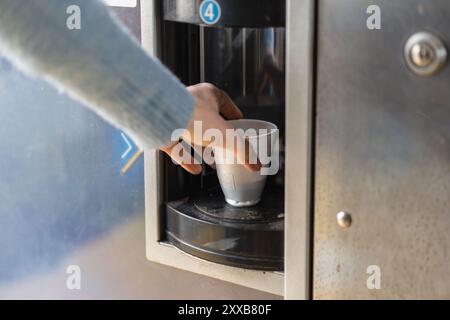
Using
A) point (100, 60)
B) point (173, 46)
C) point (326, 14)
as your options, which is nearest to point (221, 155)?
point (173, 46)

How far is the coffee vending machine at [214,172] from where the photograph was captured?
113 centimetres

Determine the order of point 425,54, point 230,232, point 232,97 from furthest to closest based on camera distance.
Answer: point 232,97, point 230,232, point 425,54

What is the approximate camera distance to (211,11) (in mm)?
1103

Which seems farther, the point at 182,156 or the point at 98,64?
the point at 182,156

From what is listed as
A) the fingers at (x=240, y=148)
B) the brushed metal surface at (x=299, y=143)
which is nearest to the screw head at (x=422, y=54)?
the brushed metal surface at (x=299, y=143)

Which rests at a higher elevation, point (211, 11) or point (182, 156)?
point (211, 11)

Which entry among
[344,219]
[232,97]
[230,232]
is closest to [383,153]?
[344,219]

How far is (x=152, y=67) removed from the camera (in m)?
0.83

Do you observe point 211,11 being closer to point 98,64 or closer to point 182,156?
point 182,156

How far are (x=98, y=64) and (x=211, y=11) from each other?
364 mm

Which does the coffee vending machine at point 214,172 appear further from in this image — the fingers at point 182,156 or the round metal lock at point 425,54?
the round metal lock at point 425,54

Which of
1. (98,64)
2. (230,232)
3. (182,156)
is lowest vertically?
(230,232)
